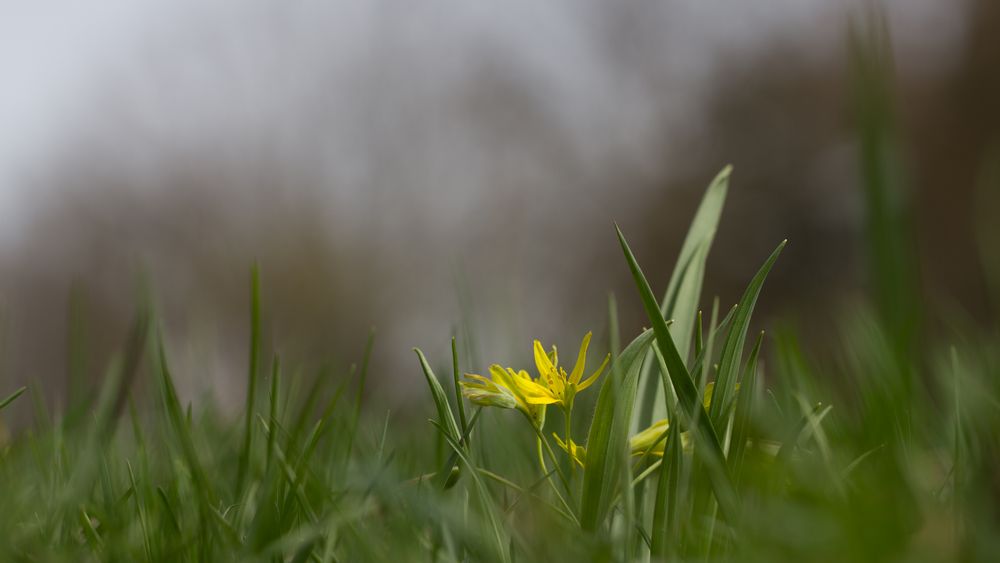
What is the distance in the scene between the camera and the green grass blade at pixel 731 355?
579 millimetres

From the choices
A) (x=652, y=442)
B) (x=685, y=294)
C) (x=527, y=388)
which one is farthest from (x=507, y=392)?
(x=685, y=294)

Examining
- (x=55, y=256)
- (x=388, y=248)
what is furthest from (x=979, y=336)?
(x=55, y=256)

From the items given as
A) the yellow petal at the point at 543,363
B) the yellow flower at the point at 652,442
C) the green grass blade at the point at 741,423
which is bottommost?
the yellow flower at the point at 652,442

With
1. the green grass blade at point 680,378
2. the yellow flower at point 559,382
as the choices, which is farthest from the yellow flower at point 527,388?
the green grass blade at point 680,378

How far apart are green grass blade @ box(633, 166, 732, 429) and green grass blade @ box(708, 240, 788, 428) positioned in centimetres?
16

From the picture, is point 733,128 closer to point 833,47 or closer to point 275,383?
point 833,47

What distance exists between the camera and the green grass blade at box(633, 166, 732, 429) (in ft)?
2.63

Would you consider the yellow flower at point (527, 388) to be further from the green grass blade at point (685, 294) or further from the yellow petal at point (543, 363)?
the green grass blade at point (685, 294)

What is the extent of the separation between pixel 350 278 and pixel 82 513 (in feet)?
46.3

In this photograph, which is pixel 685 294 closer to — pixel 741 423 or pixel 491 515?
pixel 741 423

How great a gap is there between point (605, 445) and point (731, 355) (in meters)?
0.11

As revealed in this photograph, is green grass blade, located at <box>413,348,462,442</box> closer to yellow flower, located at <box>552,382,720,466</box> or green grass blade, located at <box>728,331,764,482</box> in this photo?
yellow flower, located at <box>552,382,720,466</box>

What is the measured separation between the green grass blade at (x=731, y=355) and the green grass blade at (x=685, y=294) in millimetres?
164

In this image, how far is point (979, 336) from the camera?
1484 millimetres
